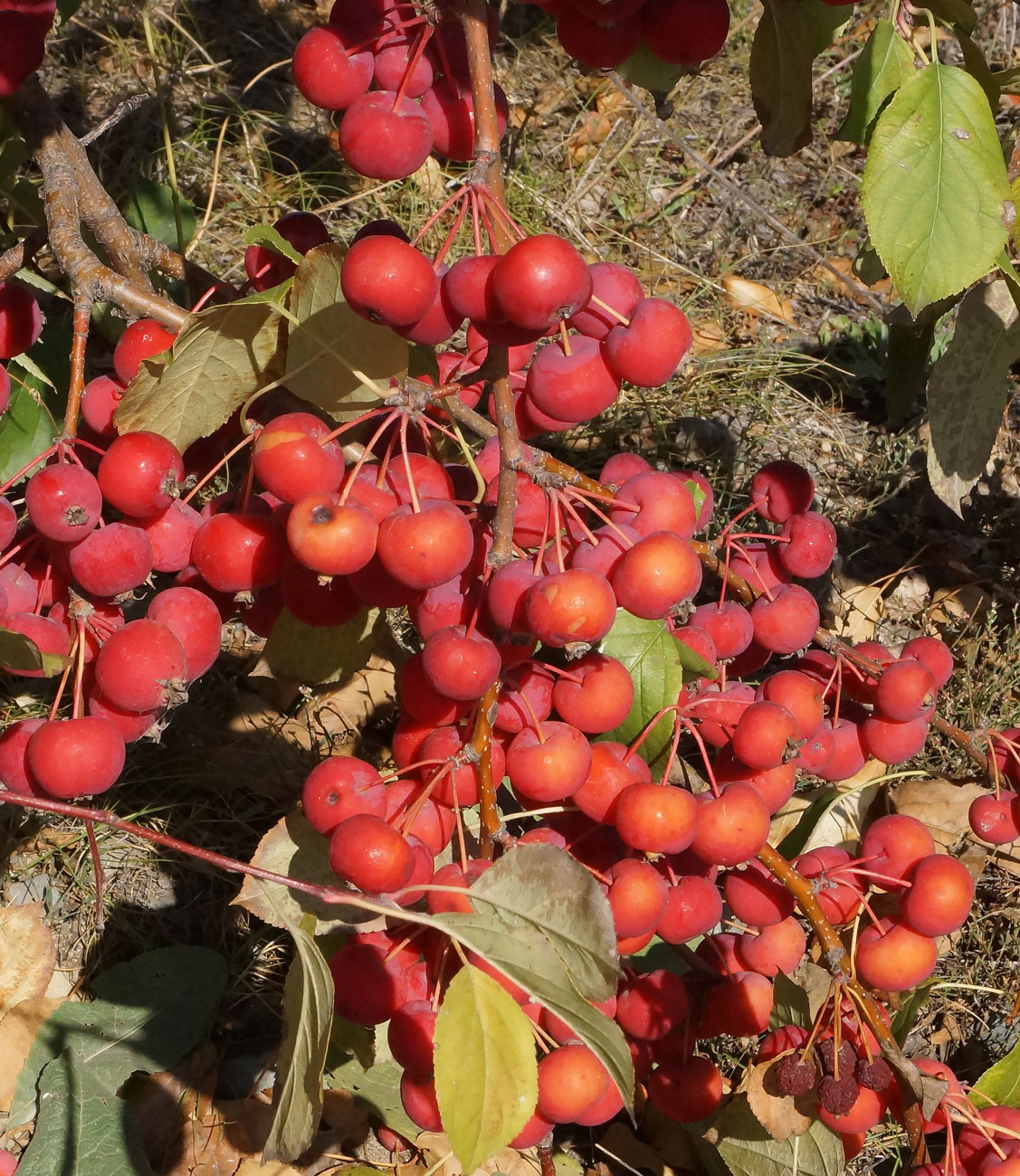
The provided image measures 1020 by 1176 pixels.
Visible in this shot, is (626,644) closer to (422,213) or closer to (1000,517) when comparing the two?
(1000,517)

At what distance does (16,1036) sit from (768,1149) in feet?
3.74

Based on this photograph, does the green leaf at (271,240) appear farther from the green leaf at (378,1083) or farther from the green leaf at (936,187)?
the green leaf at (378,1083)

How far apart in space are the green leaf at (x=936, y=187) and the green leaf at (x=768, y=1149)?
98 centimetres

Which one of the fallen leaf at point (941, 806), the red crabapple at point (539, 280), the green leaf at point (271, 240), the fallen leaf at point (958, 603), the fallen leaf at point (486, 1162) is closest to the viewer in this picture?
the red crabapple at point (539, 280)

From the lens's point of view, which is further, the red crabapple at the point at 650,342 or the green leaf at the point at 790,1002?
the green leaf at the point at 790,1002

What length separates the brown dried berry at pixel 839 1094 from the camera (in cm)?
124

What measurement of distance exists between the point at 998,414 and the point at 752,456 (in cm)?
76

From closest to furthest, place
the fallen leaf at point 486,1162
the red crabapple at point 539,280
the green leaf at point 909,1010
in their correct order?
the red crabapple at point 539,280 → the green leaf at point 909,1010 → the fallen leaf at point 486,1162

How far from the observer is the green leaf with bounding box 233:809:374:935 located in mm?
1290

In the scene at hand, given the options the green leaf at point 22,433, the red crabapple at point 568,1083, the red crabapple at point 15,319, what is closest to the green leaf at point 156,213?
the green leaf at point 22,433

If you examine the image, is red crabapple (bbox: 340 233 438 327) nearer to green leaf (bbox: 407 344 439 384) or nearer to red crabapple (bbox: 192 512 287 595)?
red crabapple (bbox: 192 512 287 595)

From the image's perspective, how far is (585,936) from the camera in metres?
0.99

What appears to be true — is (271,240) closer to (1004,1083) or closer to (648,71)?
(648,71)

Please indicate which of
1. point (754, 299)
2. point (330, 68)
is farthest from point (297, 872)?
point (754, 299)
